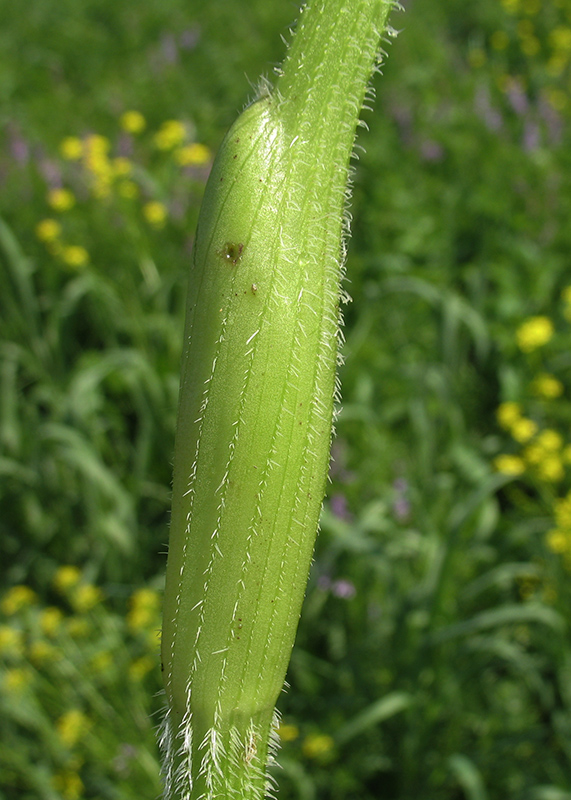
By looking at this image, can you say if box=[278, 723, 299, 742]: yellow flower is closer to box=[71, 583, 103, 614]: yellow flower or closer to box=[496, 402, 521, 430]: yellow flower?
box=[71, 583, 103, 614]: yellow flower

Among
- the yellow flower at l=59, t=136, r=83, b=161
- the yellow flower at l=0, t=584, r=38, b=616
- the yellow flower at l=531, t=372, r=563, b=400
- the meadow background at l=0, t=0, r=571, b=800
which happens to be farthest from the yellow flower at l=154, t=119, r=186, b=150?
the yellow flower at l=0, t=584, r=38, b=616

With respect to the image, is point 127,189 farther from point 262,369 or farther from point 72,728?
point 262,369

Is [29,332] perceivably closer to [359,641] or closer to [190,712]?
[359,641]

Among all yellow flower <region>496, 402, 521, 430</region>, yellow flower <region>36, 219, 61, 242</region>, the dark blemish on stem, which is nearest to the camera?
→ the dark blemish on stem

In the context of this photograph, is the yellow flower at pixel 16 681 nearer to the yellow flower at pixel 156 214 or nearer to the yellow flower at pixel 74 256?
the yellow flower at pixel 74 256

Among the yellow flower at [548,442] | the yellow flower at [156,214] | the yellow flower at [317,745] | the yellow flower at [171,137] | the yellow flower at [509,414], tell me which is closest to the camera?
the yellow flower at [317,745]

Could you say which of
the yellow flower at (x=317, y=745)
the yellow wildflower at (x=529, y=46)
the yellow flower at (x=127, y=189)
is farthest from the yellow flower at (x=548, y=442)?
the yellow wildflower at (x=529, y=46)
